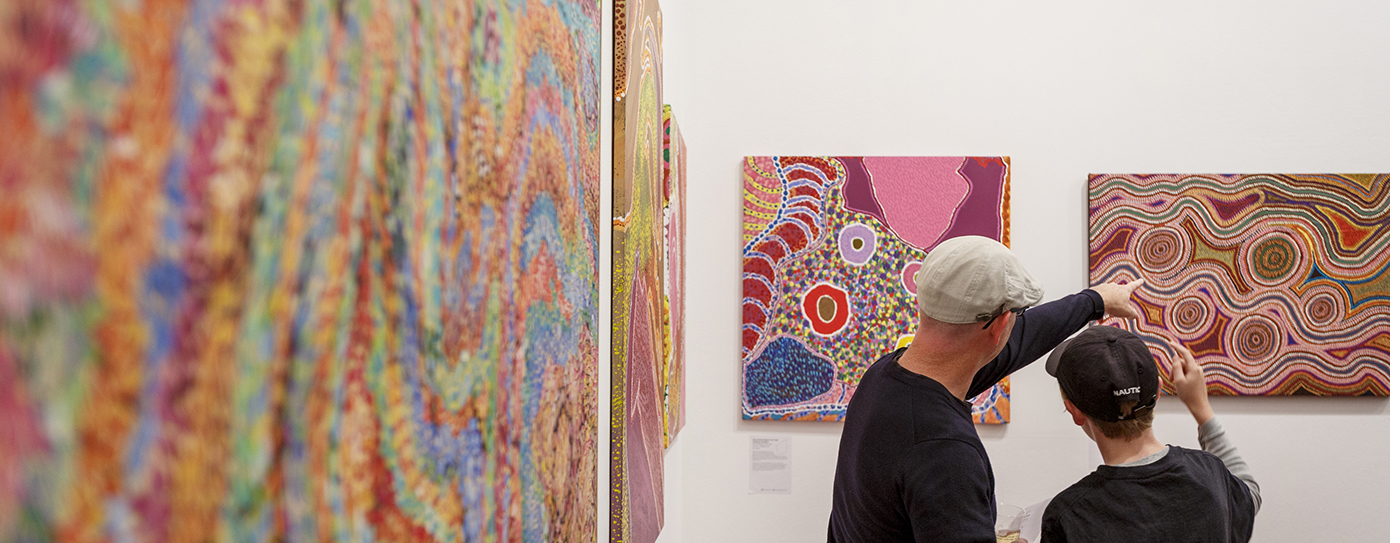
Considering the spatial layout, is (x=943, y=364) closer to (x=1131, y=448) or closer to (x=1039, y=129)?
(x=1131, y=448)

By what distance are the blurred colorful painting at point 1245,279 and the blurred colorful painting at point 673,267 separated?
3.74 feet

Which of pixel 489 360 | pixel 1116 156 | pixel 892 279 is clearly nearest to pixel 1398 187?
pixel 1116 156

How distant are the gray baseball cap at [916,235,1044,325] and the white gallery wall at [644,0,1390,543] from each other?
3.18 feet

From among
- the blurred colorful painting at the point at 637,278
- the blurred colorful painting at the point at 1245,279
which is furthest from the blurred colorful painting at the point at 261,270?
the blurred colorful painting at the point at 1245,279

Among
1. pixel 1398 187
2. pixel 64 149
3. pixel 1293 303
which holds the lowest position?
pixel 1293 303

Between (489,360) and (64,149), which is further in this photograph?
(489,360)

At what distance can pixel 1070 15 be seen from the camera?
2.11 metres

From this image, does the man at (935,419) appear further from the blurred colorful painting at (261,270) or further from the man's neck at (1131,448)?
the blurred colorful painting at (261,270)

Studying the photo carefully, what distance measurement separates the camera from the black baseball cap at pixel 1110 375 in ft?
4.76

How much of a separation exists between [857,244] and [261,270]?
6.29ft

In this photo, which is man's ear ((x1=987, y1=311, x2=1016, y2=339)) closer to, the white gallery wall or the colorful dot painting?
the colorful dot painting

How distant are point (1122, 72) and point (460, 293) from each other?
2232 millimetres

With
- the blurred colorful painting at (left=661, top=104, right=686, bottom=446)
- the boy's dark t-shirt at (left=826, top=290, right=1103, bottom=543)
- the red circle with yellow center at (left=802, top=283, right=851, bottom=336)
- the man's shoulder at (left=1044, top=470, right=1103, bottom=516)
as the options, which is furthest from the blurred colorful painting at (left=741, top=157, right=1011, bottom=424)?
the boy's dark t-shirt at (left=826, top=290, right=1103, bottom=543)

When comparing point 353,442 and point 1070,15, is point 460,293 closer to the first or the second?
point 353,442
